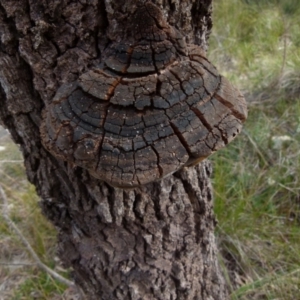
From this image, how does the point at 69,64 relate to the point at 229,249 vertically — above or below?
above

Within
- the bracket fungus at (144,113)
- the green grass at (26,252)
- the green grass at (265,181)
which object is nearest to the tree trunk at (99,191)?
the bracket fungus at (144,113)

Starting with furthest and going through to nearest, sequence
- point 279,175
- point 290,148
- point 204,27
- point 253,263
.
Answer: point 290,148
point 279,175
point 253,263
point 204,27

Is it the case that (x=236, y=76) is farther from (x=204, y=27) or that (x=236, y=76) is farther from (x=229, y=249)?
(x=204, y=27)

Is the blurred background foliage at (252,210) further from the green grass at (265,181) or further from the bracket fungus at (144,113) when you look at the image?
the bracket fungus at (144,113)

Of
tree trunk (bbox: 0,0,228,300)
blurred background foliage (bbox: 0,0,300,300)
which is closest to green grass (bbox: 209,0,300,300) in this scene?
blurred background foliage (bbox: 0,0,300,300)

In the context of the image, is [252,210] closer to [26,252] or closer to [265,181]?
[265,181]

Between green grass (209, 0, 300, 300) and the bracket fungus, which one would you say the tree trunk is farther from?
green grass (209, 0, 300, 300)

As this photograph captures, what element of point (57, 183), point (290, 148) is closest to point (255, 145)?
point (290, 148)
